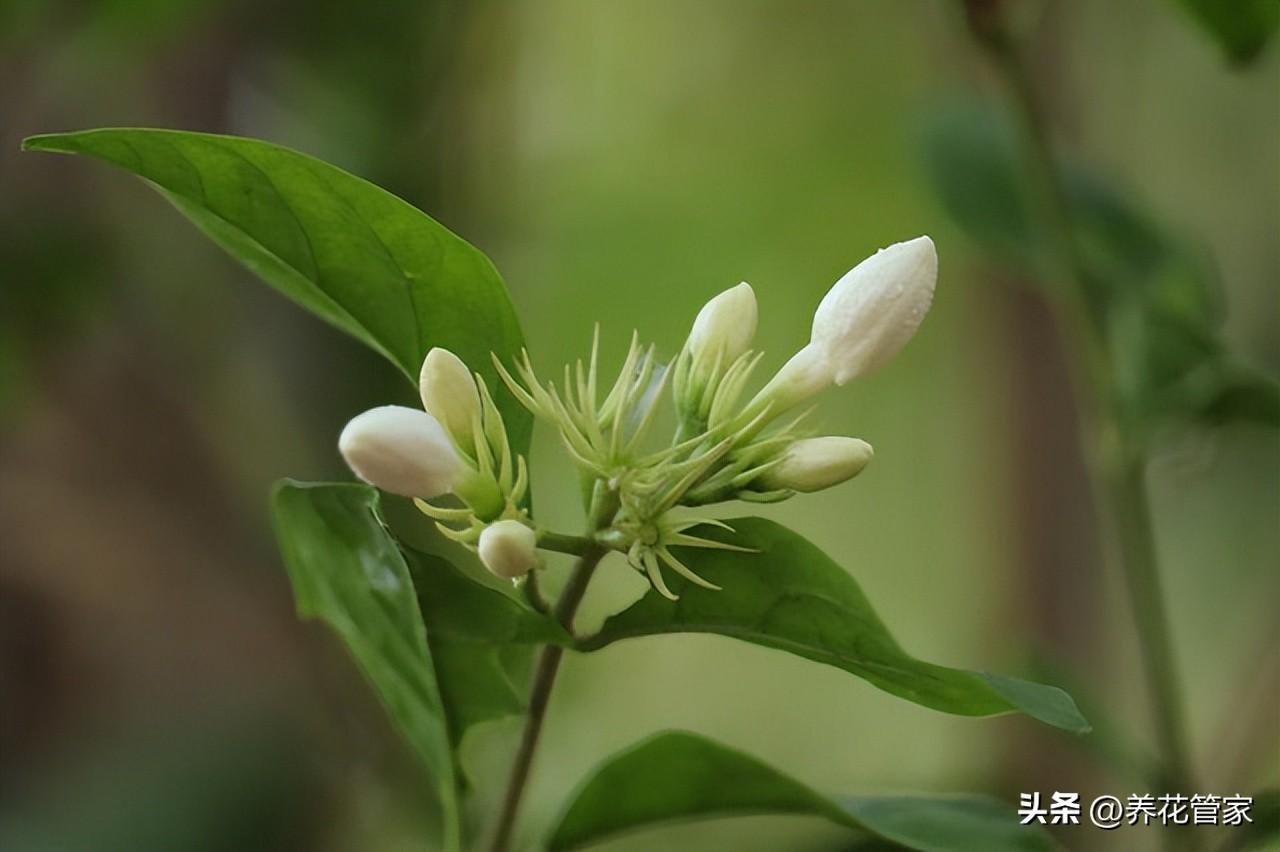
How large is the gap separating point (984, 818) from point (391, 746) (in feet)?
2.20

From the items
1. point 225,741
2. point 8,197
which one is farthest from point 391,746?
point 8,197

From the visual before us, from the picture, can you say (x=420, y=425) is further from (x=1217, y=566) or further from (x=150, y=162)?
(x=1217, y=566)

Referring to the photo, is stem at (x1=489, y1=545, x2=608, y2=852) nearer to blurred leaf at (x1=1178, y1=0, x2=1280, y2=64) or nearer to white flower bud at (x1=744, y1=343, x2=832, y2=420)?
white flower bud at (x1=744, y1=343, x2=832, y2=420)

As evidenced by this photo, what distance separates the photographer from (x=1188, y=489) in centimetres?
152

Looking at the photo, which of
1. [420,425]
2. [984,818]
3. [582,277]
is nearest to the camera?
[420,425]

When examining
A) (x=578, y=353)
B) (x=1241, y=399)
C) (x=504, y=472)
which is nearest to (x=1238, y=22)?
(x=1241, y=399)

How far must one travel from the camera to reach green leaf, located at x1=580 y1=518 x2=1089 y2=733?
0.35 meters

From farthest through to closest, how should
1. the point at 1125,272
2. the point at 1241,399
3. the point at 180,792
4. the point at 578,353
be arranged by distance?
the point at 578,353 → the point at 180,792 → the point at 1125,272 → the point at 1241,399

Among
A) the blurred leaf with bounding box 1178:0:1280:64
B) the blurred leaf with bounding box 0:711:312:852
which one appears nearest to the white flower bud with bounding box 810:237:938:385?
the blurred leaf with bounding box 1178:0:1280:64

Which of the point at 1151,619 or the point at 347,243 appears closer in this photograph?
the point at 347,243

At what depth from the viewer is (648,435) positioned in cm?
36

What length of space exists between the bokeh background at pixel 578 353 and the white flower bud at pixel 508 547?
423 millimetres

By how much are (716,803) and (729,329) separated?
0.17m

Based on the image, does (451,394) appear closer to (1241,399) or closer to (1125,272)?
(1241,399)
